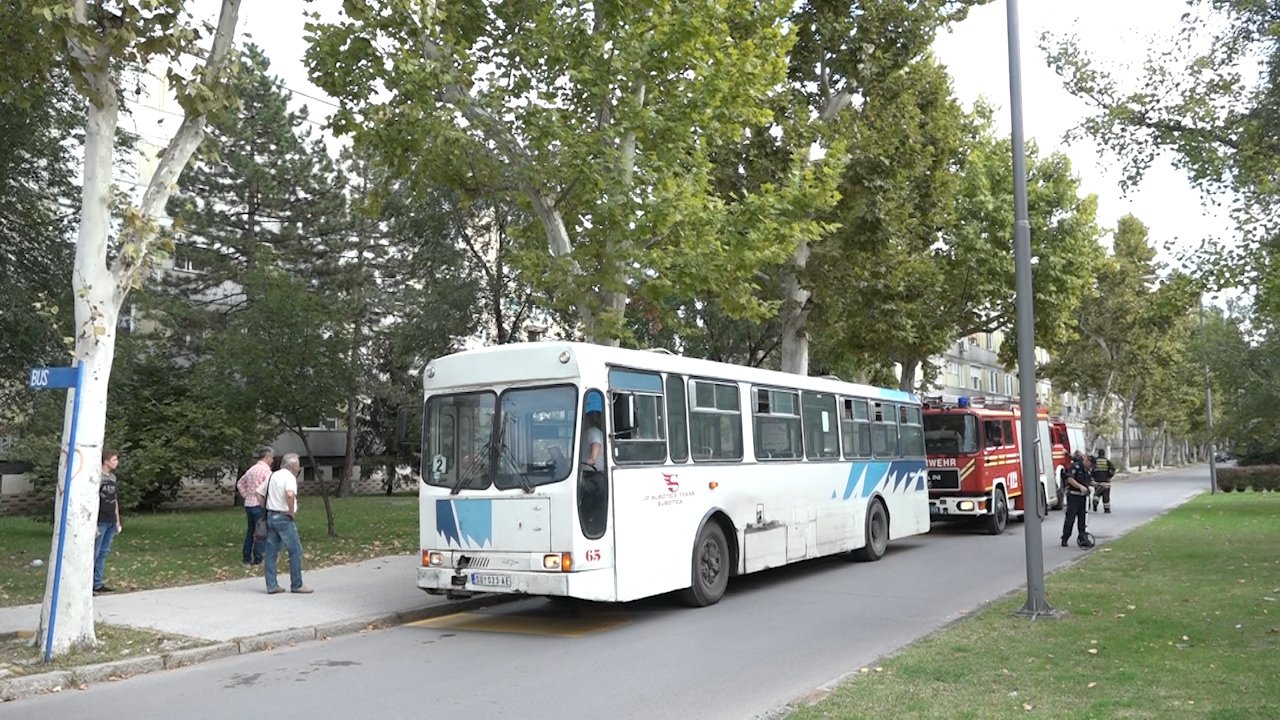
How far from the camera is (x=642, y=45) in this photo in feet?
51.0

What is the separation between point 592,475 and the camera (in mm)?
10883

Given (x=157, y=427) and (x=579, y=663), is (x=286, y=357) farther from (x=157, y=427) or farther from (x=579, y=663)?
(x=579, y=663)

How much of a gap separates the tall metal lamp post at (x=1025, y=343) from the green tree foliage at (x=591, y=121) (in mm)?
5317

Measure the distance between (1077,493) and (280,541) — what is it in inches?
529

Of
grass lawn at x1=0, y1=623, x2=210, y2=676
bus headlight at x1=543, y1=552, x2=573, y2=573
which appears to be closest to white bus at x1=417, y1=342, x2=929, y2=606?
bus headlight at x1=543, y1=552, x2=573, y2=573

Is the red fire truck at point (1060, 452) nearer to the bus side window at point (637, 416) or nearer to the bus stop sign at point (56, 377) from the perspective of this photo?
the bus side window at point (637, 416)

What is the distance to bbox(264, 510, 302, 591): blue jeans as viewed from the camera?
13.0 metres

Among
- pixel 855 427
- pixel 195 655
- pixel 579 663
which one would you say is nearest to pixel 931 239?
pixel 855 427

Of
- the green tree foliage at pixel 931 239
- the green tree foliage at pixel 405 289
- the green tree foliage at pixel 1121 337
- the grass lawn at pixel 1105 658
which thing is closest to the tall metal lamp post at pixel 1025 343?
the grass lawn at pixel 1105 658

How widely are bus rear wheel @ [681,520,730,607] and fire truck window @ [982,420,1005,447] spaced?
429 inches

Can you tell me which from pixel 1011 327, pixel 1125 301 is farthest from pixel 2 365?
pixel 1125 301

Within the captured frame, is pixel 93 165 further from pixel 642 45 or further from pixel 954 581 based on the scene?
pixel 954 581

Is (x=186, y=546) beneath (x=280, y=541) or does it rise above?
beneath

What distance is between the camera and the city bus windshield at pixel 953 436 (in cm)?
2189
